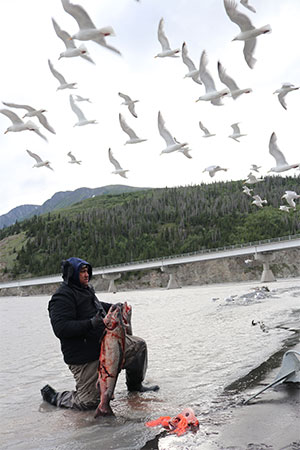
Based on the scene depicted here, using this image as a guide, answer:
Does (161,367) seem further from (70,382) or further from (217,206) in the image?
(217,206)

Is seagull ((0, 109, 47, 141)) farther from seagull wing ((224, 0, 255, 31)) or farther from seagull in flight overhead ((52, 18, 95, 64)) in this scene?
seagull wing ((224, 0, 255, 31))

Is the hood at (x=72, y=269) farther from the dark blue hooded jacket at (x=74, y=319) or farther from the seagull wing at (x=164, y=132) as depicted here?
the seagull wing at (x=164, y=132)

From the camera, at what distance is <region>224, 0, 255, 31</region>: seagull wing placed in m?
11.1

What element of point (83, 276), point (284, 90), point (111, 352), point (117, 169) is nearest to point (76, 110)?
point (117, 169)

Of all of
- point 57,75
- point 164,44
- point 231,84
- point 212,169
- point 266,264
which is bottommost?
point 266,264

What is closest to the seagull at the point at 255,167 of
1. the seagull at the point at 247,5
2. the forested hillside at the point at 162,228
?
the seagull at the point at 247,5

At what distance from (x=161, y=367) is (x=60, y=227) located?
152752mm

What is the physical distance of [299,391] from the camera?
5.82m

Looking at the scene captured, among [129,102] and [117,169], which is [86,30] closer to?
[129,102]

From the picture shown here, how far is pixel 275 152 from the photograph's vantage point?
17.2 metres

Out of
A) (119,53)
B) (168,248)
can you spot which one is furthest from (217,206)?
(119,53)

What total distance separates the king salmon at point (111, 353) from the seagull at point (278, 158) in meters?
12.2

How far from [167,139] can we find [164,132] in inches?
14.7

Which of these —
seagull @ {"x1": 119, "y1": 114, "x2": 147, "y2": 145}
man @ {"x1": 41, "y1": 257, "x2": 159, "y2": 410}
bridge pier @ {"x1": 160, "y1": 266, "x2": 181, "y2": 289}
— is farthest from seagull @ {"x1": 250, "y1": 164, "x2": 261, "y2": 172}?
bridge pier @ {"x1": 160, "y1": 266, "x2": 181, "y2": 289}
